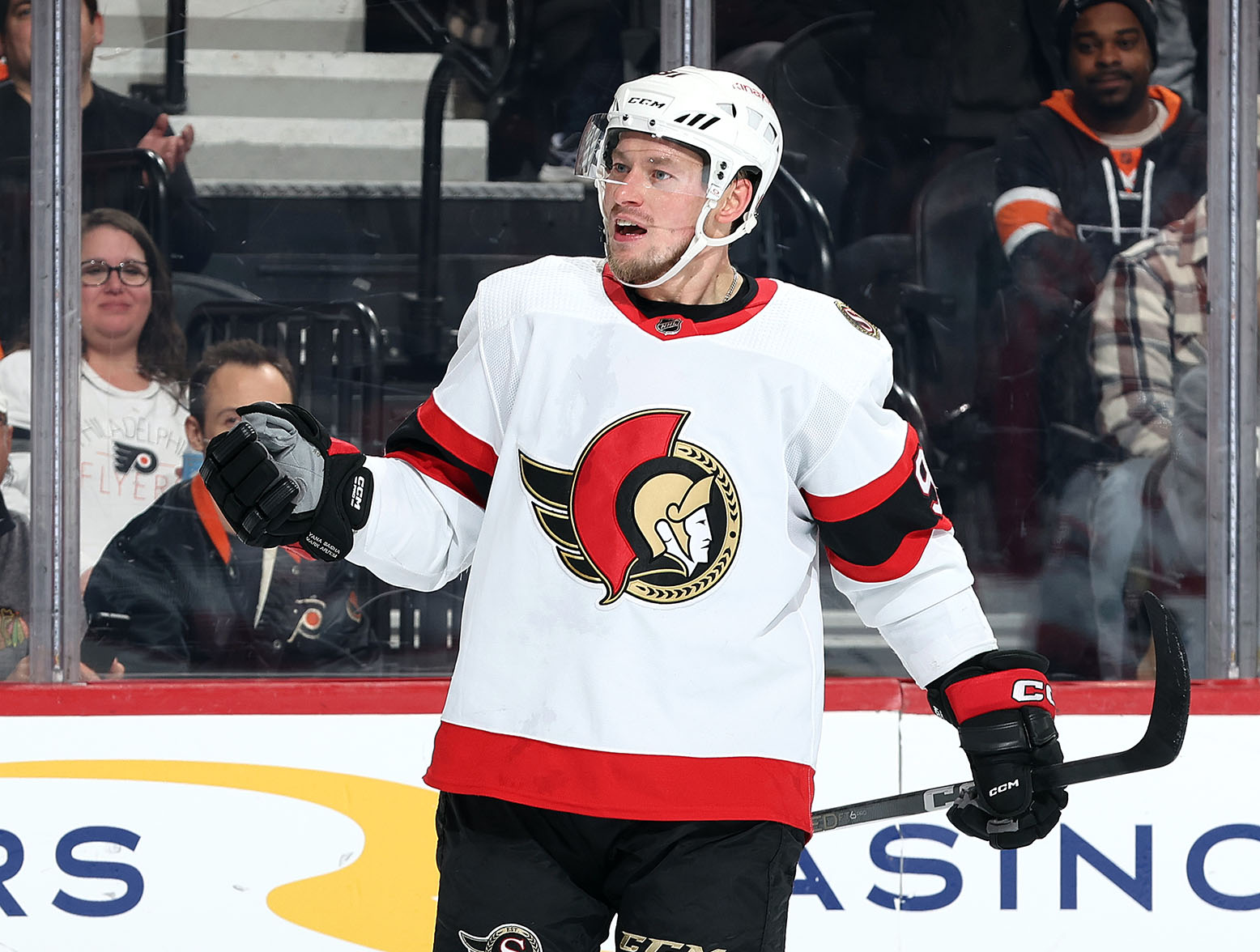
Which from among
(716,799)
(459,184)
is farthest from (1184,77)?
(716,799)

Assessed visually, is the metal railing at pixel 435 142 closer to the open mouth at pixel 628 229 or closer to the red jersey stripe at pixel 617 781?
the open mouth at pixel 628 229

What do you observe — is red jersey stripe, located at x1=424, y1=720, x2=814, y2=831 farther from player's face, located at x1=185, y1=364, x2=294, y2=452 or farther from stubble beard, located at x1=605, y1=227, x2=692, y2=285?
player's face, located at x1=185, y1=364, x2=294, y2=452

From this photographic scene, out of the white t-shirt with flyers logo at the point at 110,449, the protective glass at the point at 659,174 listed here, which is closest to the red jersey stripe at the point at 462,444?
the protective glass at the point at 659,174

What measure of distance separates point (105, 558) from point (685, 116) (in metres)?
1.63

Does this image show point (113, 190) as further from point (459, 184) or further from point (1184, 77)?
point (1184, 77)

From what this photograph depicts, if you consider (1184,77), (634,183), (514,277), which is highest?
(1184,77)

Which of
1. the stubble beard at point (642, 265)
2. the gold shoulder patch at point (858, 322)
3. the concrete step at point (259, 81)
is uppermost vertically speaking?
the concrete step at point (259, 81)

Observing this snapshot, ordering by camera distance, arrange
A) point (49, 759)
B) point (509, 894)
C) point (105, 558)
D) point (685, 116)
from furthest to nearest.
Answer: point (105, 558) → point (49, 759) → point (685, 116) → point (509, 894)

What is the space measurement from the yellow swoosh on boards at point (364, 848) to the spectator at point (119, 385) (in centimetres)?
48

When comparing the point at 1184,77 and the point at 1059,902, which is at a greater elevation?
the point at 1184,77

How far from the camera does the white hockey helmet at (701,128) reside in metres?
1.77

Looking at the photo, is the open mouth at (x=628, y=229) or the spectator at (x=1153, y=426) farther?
the spectator at (x=1153, y=426)

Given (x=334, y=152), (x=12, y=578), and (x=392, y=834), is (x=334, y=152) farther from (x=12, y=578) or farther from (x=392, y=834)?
(x=392, y=834)

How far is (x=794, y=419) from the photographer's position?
1699mm
